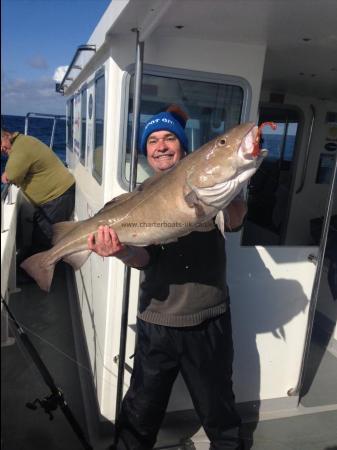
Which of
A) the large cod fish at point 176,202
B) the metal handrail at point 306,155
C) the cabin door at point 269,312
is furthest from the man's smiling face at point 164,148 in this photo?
the metal handrail at point 306,155

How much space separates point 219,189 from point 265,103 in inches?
168

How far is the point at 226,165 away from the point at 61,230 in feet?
3.74

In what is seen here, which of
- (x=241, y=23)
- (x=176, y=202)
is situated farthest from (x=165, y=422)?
(x=241, y=23)

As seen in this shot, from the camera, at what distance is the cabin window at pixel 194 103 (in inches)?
113

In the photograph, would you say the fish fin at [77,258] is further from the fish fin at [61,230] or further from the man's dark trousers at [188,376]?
the man's dark trousers at [188,376]

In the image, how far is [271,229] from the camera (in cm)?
636

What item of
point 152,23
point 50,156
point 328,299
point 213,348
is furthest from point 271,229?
point 152,23

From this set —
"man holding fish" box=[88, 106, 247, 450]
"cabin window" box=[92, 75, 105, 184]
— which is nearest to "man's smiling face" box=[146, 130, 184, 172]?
"man holding fish" box=[88, 106, 247, 450]

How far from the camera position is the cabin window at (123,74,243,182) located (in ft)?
9.39

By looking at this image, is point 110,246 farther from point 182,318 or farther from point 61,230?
point 182,318

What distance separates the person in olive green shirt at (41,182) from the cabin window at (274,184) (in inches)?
114

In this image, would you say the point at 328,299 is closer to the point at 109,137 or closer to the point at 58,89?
the point at 109,137

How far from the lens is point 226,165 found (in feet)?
5.73

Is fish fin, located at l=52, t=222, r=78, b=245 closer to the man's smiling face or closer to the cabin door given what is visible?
the man's smiling face
